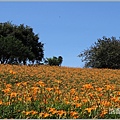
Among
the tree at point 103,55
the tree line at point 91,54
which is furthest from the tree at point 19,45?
the tree at point 103,55

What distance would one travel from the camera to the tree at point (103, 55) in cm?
3192

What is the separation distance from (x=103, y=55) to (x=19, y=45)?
769 cm

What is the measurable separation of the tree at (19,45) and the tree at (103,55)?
5732 millimetres

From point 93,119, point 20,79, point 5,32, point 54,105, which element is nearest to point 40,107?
point 54,105

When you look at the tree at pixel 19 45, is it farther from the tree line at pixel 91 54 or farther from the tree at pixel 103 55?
the tree at pixel 103 55

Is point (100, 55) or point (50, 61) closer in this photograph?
point (100, 55)

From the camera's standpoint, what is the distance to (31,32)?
41625 millimetres

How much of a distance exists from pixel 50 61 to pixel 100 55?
227 inches

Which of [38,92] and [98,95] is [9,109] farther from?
[98,95]

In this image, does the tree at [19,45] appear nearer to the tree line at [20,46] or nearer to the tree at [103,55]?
the tree line at [20,46]

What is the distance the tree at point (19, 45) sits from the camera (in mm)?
33300

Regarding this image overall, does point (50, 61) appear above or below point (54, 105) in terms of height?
above

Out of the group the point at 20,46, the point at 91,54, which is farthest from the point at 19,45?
the point at 91,54

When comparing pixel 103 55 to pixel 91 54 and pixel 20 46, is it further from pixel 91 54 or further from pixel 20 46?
pixel 20 46
